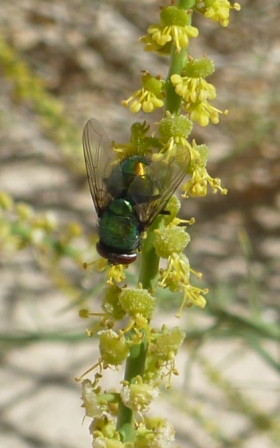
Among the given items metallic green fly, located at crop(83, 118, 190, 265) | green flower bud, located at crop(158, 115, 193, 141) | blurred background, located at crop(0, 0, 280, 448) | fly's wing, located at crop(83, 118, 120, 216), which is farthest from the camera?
blurred background, located at crop(0, 0, 280, 448)

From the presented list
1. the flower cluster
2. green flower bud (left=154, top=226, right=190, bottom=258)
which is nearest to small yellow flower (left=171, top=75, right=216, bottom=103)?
the flower cluster

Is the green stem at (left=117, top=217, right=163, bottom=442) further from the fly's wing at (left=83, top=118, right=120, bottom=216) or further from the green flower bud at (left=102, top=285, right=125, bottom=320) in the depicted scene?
the fly's wing at (left=83, top=118, right=120, bottom=216)

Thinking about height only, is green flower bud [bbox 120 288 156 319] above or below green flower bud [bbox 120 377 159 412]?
above

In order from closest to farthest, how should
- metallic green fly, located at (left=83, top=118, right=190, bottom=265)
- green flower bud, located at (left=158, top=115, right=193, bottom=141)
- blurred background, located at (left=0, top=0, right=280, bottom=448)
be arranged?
green flower bud, located at (left=158, top=115, right=193, bottom=141)
metallic green fly, located at (left=83, top=118, right=190, bottom=265)
blurred background, located at (left=0, top=0, right=280, bottom=448)

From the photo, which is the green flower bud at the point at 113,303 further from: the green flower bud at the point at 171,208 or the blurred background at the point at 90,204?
the blurred background at the point at 90,204

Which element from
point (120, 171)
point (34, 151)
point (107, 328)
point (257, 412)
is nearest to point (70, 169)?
point (34, 151)

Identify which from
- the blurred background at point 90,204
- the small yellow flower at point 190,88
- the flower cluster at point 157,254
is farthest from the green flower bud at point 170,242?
the blurred background at point 90,204

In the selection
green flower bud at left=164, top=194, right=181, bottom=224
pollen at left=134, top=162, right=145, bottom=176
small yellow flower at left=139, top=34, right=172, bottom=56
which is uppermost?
small yellow flower at left=139, top=34, right=172, bottom=56
